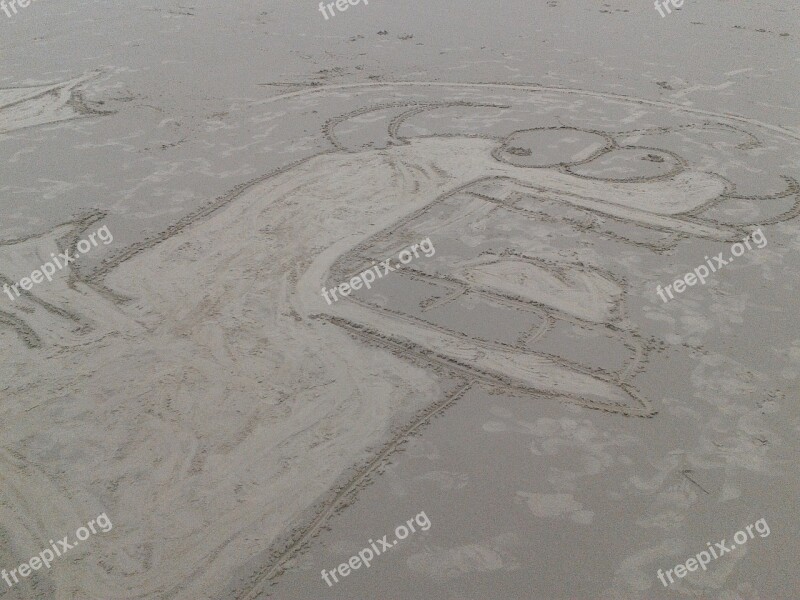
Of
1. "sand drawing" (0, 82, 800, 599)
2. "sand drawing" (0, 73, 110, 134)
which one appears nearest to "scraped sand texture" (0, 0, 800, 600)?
"sand drawing" (0, 82, 800, 599)

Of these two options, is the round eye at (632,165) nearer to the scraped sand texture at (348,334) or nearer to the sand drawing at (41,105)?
the scraped sand texture at (348,334)

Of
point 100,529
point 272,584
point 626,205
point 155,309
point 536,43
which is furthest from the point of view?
point 536,43

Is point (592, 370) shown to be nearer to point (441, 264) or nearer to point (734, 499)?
point (734, 499)

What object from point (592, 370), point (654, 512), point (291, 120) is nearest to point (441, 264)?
point (592, 370)

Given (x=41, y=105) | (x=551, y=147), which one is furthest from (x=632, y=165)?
(x=41, y=105)

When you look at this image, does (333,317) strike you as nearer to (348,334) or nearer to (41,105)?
(348,334)

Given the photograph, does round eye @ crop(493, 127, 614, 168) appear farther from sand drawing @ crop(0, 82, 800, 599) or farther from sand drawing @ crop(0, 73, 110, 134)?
sand drawing @ crop(0, 73, 110, 134)
